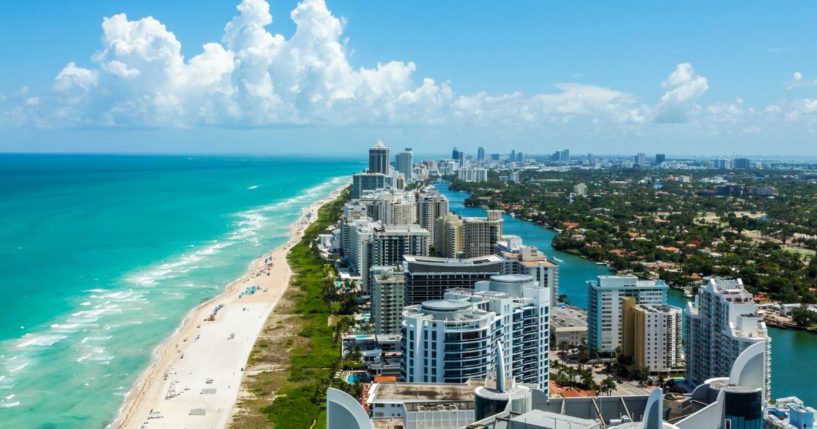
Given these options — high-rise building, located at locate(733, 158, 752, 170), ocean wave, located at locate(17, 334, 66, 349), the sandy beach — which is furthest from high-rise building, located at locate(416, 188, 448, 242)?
high-rise building, located at locate(733, 158, 752, 170)

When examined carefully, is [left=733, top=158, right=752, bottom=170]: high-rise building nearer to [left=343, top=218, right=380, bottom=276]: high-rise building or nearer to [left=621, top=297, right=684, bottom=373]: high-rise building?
[left=343, top=218, right=380, bottom=276]: high-rise building

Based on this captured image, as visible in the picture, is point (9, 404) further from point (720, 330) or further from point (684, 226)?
point (684, 226)

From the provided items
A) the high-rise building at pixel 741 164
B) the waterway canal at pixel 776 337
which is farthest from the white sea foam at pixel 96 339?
the high-rise building at pixel 741 164

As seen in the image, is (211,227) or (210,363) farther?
(211,227)

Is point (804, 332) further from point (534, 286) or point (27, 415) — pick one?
point (27, 415)

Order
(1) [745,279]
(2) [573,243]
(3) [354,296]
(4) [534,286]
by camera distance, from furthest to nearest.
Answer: (2) [573,243], (1) [745,279], (3) [354,296], (4) [534,286]

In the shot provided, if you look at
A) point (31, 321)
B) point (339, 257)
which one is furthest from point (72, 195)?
point (31, 321)

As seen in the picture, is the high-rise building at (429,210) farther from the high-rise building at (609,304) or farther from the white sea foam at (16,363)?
the white sea foam at (16,363)
